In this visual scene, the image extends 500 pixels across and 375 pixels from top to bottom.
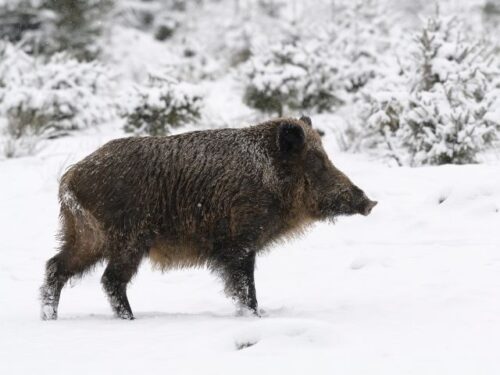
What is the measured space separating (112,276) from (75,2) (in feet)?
62.5

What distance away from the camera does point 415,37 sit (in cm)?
1226

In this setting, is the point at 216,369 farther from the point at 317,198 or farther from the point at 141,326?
the point at 317,198

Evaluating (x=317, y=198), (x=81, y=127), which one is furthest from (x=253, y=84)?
(x=317, y=198)

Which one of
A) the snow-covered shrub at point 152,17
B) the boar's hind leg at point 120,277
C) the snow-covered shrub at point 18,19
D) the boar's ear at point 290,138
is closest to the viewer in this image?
the boar's hind leg at point 120,277

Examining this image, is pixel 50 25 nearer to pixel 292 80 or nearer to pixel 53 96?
pixel 53 96

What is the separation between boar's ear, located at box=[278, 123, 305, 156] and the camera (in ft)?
17.4

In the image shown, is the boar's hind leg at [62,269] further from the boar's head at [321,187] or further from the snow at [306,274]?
the boar's head at [321,187]

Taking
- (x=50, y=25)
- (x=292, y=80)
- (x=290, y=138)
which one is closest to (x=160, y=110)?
(x=292, y=80)

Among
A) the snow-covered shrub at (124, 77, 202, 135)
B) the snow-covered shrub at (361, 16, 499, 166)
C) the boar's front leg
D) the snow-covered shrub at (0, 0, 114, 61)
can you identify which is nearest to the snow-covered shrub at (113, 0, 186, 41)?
the snow-covered shrub at (0, 0, 114, 61)

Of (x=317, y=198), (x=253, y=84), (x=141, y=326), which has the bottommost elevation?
(x=253, y=84)

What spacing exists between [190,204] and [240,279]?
2.18 ft

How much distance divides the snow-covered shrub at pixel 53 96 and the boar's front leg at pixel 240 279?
844 centimetres

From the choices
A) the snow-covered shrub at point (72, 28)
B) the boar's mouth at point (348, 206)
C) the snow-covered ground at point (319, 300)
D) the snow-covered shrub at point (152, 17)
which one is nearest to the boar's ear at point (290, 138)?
the boar's mouth at point (348, 206)

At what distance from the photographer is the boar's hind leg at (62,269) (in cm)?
514
